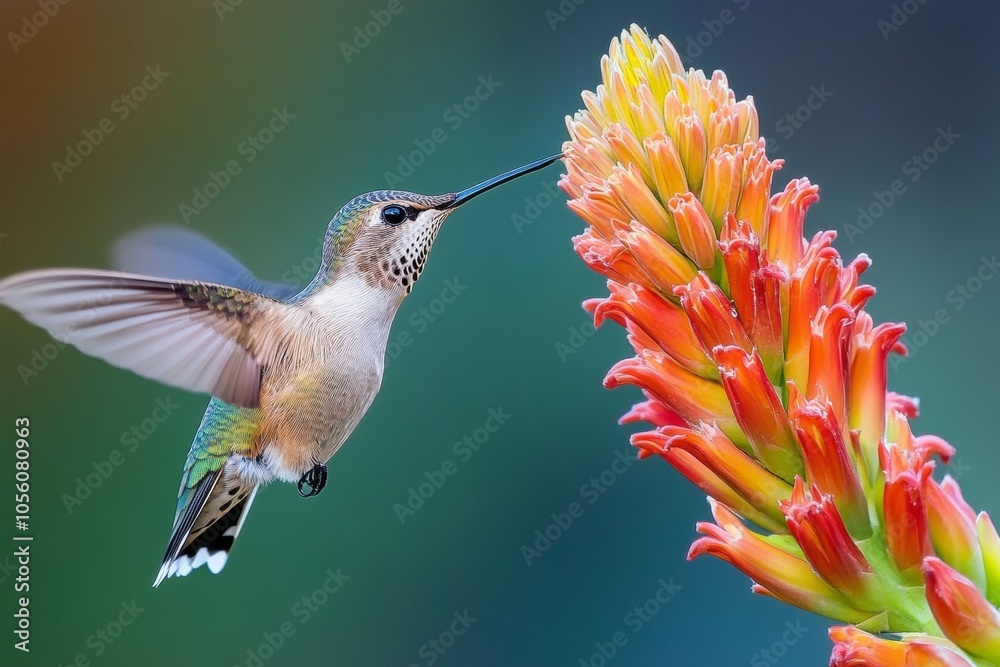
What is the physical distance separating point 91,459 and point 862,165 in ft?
8.28

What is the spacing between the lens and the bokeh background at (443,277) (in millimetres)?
2568

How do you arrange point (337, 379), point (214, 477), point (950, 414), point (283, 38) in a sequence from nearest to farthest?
point (337, 379) → point (214, 477) → point (950, 414) → point (283, 38)

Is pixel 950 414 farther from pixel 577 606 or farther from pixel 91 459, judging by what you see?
pixel 91 459

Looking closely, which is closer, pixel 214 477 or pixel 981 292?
pixel 214 477

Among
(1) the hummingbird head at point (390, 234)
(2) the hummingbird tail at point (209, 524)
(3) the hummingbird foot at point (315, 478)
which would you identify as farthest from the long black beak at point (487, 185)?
(2) the hummingbird tail at point (209, 524)

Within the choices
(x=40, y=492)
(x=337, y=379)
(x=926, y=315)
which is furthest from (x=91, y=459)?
(x=926, y=315)

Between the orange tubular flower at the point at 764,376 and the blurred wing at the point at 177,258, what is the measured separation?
105 cm

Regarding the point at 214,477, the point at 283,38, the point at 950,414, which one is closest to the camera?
the point at 214,477

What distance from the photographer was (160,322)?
143 centimetres

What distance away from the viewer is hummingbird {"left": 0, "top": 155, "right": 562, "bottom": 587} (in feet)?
4.59

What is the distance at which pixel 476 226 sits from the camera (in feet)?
8.86

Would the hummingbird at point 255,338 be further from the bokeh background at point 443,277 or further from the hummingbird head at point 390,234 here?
the bokeh background at point 443,277

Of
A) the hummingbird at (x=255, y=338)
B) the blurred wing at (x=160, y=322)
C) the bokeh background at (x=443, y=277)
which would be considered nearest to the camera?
the blurred wing at (x=160, y=322)

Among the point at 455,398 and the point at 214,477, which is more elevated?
the point at 455,398
